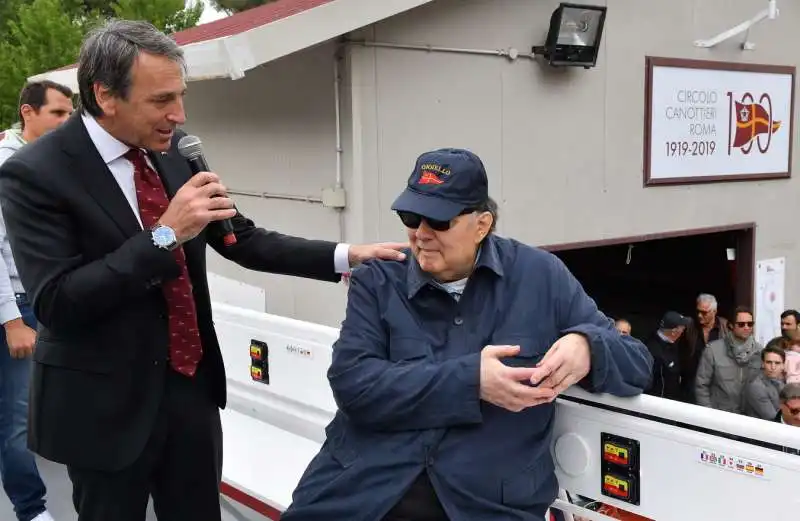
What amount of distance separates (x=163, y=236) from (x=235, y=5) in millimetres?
19498

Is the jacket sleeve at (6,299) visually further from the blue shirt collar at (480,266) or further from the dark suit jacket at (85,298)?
the blue shirt collar at (480,266)

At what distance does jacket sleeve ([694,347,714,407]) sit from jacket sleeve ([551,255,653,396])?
5.45m

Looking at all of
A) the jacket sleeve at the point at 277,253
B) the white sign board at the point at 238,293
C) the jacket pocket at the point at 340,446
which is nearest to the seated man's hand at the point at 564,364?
the jacket pocket at the point at 340,446

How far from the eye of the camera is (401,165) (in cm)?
550

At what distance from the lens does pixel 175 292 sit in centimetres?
184

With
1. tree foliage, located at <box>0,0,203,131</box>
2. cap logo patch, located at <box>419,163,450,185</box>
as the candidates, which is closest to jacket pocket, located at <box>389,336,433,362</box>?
cap logo patch, located at <box>419,163,450,185</box>

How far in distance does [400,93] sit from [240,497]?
324 centimetres

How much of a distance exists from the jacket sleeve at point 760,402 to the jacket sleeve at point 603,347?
5.22m

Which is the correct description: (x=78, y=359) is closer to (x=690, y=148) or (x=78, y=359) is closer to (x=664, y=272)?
(x=690, y=148)

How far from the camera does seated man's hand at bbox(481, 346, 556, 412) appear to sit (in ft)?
5.72

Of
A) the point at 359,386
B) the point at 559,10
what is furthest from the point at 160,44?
the point at 559,10

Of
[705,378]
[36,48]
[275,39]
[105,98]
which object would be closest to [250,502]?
[105,98]

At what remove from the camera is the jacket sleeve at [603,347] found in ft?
6.05

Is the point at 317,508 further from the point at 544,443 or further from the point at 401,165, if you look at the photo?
the point at 401,165
